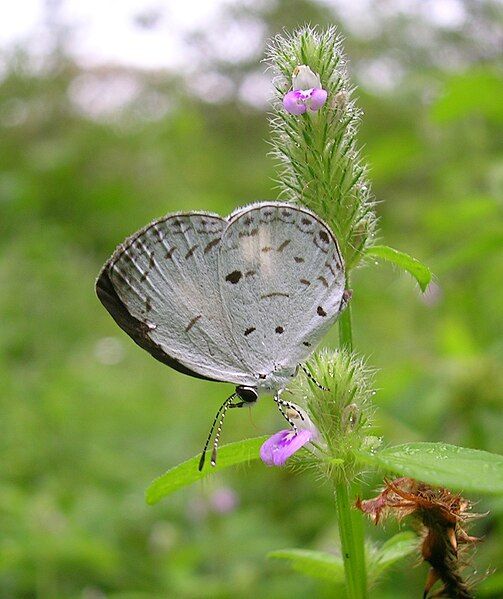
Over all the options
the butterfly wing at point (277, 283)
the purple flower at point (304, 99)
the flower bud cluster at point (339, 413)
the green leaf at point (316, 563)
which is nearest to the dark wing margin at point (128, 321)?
the butterfly wing at point (277, 283)

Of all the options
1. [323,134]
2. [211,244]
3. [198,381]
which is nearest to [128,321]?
[211,244]

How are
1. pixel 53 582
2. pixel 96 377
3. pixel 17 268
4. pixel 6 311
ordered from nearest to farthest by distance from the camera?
1. pixel 53 582
2. pixel 96 377
3. pixel 6 311
4. pixel 17 268

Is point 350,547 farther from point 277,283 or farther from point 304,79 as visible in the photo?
point 304,79

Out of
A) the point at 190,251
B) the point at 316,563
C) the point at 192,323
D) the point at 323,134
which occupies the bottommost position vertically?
the point at 316,563

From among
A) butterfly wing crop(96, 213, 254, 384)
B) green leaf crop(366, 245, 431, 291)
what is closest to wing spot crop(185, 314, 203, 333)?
butterfly wing crop(96, 213, 254, 384)

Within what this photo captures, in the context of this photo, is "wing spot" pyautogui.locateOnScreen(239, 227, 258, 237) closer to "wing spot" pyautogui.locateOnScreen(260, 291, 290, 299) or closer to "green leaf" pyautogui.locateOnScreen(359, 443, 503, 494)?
"wing spot" pyautogui.locateOnScreen(260, 291, 290, 299)

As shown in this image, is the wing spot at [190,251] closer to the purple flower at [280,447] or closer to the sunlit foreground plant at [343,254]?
the sunlit foreground plant at [343,254]

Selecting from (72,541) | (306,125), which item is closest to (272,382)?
(306,125)

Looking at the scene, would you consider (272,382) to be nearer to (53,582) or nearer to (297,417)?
(297,417)
